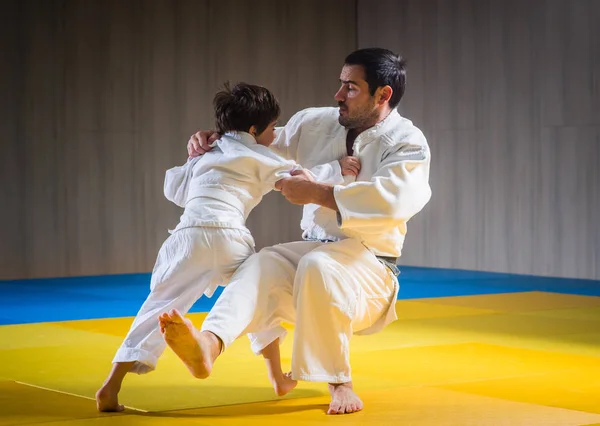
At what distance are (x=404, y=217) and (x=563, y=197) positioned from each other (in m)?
6.66

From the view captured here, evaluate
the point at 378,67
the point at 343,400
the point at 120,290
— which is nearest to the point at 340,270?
the point at 343,400

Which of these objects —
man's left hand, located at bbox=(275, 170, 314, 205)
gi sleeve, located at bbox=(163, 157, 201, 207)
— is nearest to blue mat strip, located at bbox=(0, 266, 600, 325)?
gi sleeve, located at bbox=(163, 157, 201, 207)

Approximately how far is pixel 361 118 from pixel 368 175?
0.25 meters

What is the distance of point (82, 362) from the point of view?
5.00 meters

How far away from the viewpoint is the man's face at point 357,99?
4.12m

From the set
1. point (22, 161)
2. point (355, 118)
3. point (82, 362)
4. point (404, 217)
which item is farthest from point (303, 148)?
point (22, 161)

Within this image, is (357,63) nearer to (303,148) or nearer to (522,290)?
(303,148)

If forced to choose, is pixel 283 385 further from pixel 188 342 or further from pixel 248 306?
pixel 188 342

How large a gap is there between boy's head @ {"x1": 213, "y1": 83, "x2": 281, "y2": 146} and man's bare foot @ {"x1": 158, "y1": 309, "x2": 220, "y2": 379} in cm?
96

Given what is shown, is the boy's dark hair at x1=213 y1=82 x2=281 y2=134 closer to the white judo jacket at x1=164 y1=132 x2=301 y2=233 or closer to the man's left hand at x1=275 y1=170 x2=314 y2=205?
the white judo jacket at x1=164 y1=132 x2=301 y2=233

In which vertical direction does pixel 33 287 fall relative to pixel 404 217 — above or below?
below

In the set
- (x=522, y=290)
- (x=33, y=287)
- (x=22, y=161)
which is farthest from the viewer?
(x=22, y=161)

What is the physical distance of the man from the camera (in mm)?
3637

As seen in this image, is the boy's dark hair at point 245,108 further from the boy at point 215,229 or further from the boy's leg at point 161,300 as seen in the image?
the boy's leg at point 161,300
